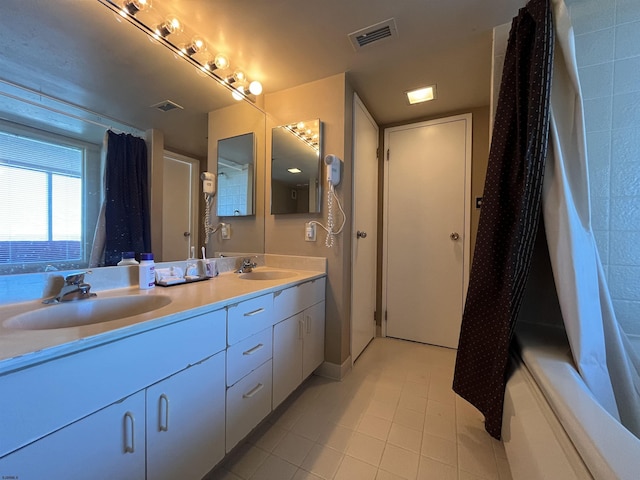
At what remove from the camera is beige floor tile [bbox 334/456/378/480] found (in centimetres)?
105

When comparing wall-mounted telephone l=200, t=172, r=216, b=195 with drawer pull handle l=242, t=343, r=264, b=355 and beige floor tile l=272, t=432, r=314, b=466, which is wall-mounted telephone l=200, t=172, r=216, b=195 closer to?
drawer pull handle l=242, t=343, r=264, b=355

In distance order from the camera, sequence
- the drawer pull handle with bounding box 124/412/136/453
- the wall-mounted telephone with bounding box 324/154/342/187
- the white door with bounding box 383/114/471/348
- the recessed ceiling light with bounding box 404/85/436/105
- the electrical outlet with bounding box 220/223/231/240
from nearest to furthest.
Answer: the drawer pull handle with bounding box 124/412/136/453
the wall-mounted telephone with bounding box 324/154/342/187
the electrical outlet with bounding box 220/223/231/240
the recessed ceiling light with bounding box 404/85/436/105
the white door with bounding box 383/114/471/348

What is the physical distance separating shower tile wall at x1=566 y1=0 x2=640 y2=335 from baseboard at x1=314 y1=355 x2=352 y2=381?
1.51 meters

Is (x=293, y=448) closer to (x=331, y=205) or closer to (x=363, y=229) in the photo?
(x=331, y=205)

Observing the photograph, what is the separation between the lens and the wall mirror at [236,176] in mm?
1769

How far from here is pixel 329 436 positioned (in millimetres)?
1265

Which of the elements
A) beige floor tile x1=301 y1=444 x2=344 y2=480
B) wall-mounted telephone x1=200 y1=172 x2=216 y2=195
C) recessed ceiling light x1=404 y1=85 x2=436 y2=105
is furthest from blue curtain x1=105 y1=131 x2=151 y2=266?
recessed ceiling light x1=404 y1=85 x2=436 y2=105

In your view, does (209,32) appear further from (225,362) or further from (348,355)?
(348,355)

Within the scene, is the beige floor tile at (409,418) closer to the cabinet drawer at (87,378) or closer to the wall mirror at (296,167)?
the cabinet drawer at (87,378)

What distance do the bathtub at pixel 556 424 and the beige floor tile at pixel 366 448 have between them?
537 millimetres

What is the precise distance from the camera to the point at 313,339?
166cm

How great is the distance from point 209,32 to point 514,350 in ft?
7.55

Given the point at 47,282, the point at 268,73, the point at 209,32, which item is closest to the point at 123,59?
the point at 209,32

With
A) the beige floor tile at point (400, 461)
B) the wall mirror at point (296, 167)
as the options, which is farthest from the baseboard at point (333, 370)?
the wall mirror at point (296, 167)
